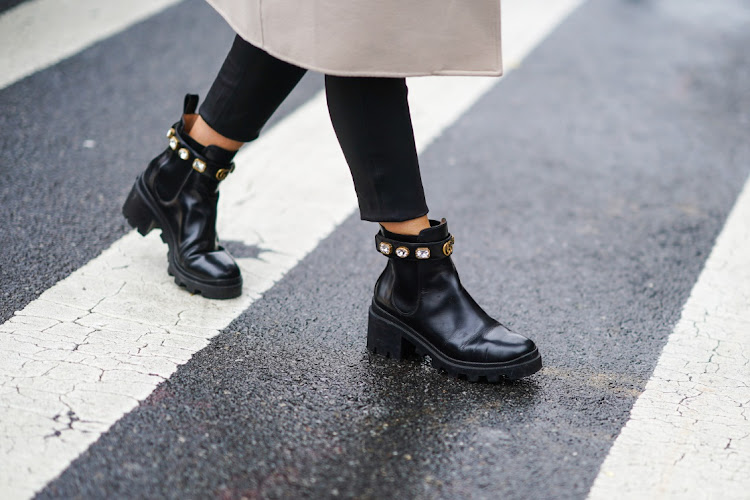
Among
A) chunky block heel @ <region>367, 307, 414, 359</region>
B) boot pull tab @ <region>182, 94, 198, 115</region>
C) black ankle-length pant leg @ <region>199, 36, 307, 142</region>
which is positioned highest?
black ankle-length pant leg @ <region>199, 36, 307, 142</region>

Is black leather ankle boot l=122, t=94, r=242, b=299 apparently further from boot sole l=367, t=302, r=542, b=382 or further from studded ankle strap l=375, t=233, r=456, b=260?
studded ankle strap l=375, t=233, r=456, b=260

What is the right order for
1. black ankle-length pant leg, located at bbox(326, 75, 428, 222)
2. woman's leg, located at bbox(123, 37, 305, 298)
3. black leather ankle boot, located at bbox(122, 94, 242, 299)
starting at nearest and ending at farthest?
black ankle-length pant leg, located at bbox(326, 75, 428, 222)
woman's leg, located at bbox(123, 37, 305, 298)
black leather ankle boot, located at bbox(122, 94, 242, 299)

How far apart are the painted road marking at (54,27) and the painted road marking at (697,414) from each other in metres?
2.98

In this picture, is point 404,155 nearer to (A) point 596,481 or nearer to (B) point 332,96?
(B) point 332,96

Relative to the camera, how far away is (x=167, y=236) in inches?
102

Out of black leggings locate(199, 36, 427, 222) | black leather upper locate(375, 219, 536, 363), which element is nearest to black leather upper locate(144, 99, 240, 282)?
black leggings locate(199, 36, 427, 222)

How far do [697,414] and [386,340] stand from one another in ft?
2.57

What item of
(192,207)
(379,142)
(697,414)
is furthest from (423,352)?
(192,207)

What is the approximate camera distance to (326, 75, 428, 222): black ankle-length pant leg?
6.63ft

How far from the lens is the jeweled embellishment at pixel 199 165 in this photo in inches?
97.7

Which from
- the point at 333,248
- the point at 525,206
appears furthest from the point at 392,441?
the point at 525,206

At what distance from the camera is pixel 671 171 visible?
Answer: 369 cm

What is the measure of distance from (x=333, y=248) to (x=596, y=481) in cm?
134

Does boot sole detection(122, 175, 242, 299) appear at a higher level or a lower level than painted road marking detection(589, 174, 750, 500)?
higher
